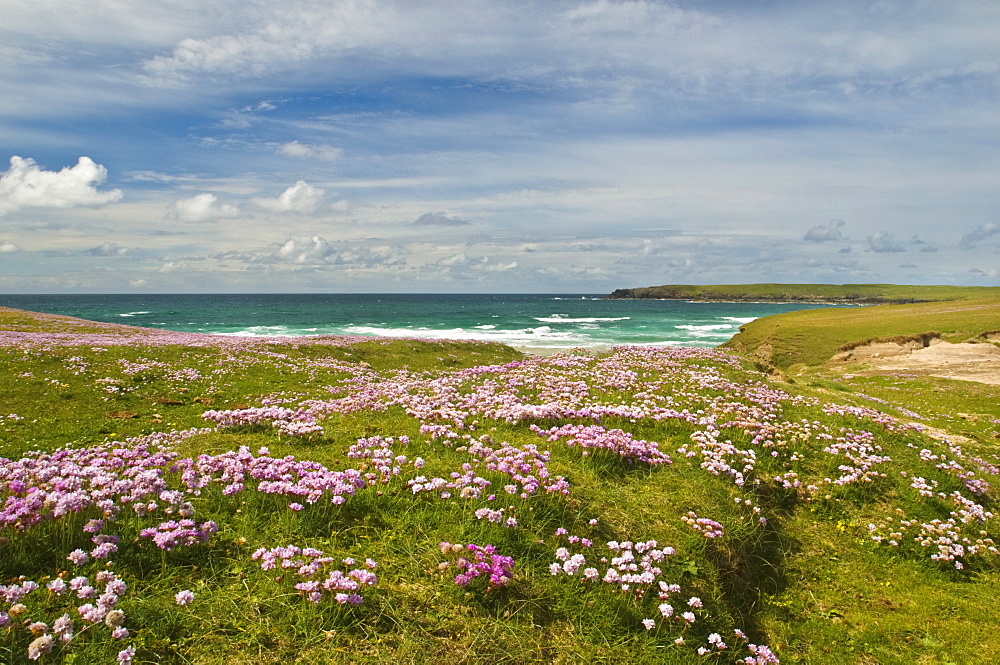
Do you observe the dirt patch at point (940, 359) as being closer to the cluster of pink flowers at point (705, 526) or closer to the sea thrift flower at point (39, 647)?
the cluster of pink flowers at point (705, 526)

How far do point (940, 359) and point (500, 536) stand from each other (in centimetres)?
3741

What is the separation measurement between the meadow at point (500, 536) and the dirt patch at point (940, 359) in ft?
66.1

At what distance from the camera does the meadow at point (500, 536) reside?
4.72 m

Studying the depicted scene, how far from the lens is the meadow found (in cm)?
472

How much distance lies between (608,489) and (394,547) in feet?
11.7

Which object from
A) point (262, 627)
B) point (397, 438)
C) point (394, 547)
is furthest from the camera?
point (397, 438)

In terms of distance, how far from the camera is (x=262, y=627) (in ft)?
15.1

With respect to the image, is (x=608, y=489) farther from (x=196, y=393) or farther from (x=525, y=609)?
(x=196, y=393)

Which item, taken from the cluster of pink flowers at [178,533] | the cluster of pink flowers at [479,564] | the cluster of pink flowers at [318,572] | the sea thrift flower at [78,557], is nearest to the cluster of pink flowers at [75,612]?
the sea thrift flower at [78,557]

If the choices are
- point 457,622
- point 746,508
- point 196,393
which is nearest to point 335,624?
point 457,622

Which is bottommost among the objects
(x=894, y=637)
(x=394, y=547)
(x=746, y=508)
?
(x=894, y=637)

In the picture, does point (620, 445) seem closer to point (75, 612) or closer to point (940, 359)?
point (75, 612)

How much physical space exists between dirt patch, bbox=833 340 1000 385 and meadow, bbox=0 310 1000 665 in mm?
20150

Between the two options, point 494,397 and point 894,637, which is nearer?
point 894,637
